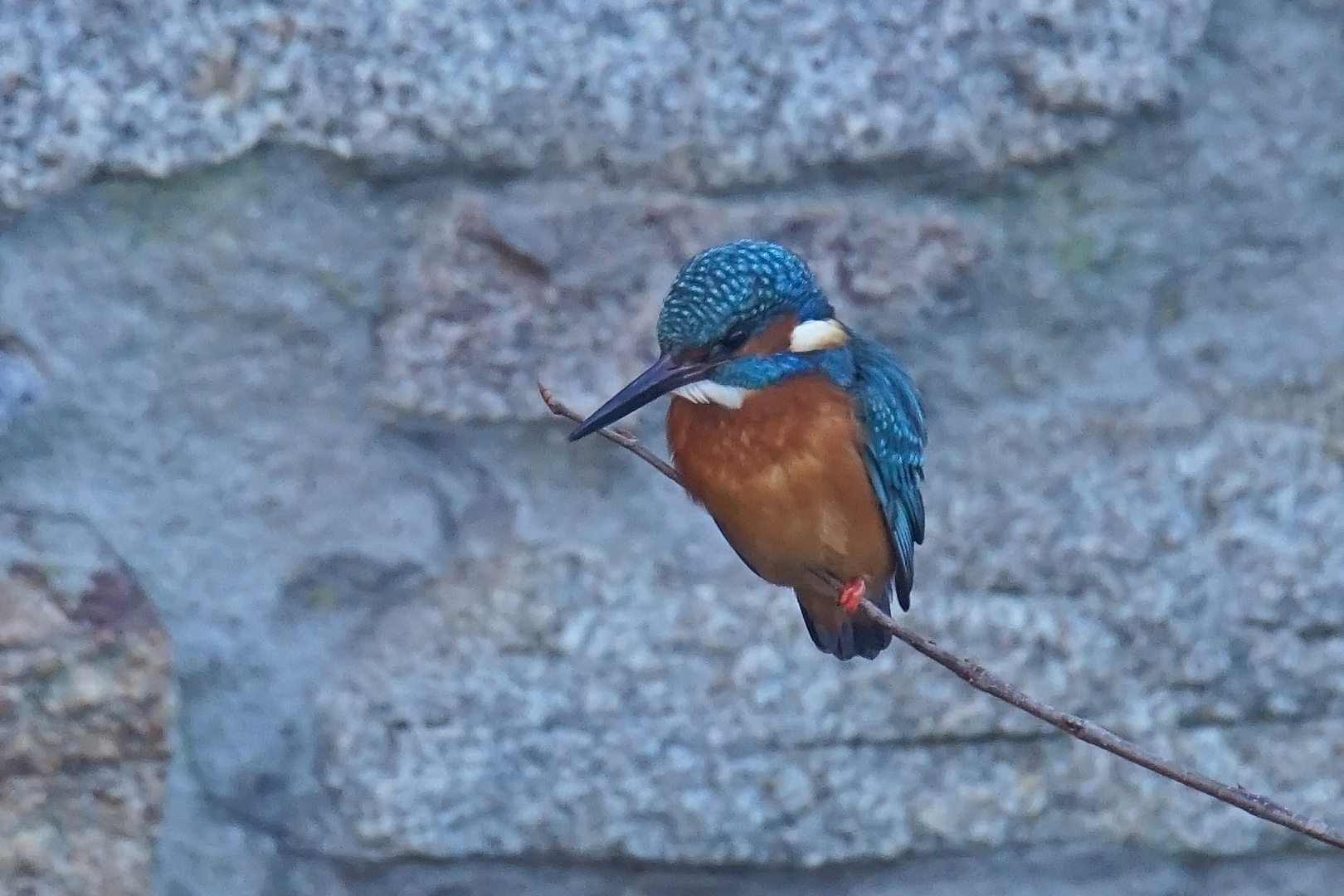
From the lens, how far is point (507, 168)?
103 cm

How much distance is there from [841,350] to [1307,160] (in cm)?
38

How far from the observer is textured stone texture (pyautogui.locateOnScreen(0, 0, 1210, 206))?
98 cm

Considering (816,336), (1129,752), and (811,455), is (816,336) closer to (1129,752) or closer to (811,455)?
(811,455)

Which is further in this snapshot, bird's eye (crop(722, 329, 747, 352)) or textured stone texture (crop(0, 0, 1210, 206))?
textured stone texture (crop(0, 0, 1210, 206))

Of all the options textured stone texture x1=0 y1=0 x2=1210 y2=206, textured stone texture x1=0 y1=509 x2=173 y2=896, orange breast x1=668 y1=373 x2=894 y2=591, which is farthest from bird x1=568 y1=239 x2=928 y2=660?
textured stone texture x1=0 y1=509 x2=173 y2=896

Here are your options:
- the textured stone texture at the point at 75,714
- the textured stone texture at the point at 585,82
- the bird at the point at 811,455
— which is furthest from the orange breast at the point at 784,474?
the textured stone texture at the point at 75,714

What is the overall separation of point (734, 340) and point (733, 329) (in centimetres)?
2

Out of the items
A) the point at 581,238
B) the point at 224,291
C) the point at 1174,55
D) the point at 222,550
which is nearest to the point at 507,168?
the point at 581,238

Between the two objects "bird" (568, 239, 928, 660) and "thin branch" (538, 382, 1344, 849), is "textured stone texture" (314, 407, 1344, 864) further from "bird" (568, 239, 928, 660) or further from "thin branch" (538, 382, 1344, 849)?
"thin branch" (538, 382, 1344, 849)

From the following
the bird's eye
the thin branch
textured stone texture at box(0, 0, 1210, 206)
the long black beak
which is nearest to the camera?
the thin branch

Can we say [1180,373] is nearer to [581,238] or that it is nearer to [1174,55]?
[1174,55]

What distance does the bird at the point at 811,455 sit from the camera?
0.94 m

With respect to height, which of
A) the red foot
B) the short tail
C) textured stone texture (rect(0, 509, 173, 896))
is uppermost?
the red foot

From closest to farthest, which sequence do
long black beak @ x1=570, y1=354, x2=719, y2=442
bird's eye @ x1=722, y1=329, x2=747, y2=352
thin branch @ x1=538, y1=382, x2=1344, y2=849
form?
thin branch @ x1=538, y1=382, x2=1344, y2=849, long black beak @ x1=570, y1=354, x2=719, y2=442, bird's eye @ x1=722, y1=329, x2=747, y2=352
